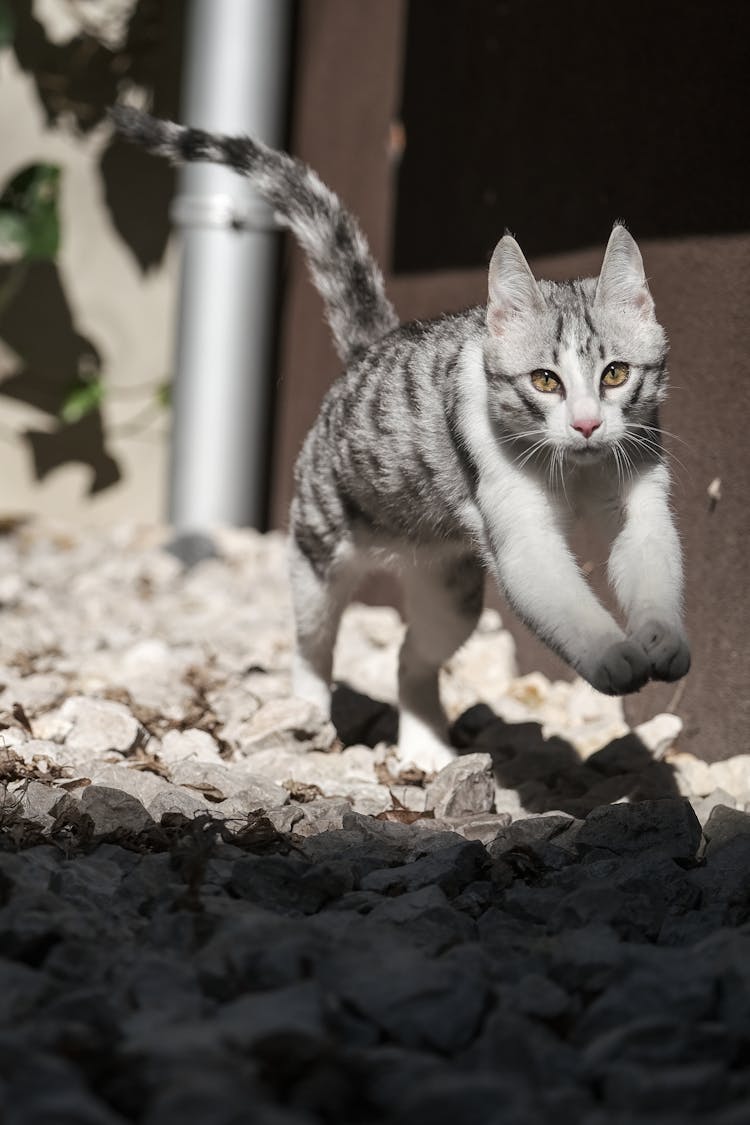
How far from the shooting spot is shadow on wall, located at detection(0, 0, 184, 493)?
241 inches

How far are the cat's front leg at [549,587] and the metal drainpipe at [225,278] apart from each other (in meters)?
3.25

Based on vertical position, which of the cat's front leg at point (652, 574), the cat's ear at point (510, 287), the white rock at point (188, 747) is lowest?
the white rock at point (188, 747)

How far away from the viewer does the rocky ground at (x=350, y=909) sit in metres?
1.43

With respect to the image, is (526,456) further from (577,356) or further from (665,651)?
(665,651)

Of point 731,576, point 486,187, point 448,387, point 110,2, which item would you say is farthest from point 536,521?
point 110,2

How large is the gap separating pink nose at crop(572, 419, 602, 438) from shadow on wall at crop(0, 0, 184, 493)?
4.09 m

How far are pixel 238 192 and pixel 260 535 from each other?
149 cm

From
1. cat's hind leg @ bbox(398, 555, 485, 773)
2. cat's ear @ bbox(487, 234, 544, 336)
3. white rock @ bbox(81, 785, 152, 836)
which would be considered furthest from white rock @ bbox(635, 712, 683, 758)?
white rock @ bbox(81, 785, 152, 836)

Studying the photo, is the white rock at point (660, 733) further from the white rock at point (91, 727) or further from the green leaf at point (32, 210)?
the green leaf at point (32, 210)

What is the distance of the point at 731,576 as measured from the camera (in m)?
3.10

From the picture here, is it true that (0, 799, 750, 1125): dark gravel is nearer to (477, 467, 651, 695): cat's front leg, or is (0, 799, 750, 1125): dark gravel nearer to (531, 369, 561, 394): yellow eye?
(477, 467, 651, 695): cat's front leg

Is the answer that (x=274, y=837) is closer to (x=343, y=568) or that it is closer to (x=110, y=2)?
(x=343, y=568)

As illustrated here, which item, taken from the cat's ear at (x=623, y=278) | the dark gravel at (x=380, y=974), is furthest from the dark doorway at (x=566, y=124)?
the dark gravel at (x=380, y=974)

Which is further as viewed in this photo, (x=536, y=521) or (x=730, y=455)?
(x=730, y=455)
